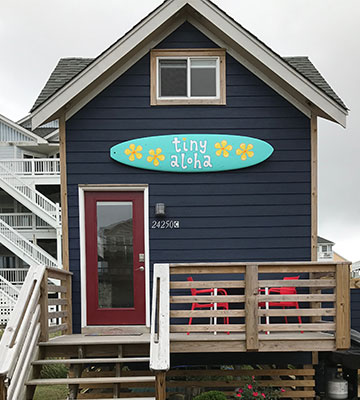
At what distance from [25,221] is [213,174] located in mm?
16450

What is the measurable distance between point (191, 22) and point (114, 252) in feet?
12.3

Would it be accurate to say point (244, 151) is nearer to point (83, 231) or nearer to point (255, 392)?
point (83, 231)

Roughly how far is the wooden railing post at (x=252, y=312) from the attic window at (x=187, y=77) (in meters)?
3.01

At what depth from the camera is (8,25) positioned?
1817 cm

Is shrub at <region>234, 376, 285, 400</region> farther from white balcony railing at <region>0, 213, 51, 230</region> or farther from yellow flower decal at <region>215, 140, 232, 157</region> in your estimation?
white balcony railing at <region>0, 213, 51, 230</region>

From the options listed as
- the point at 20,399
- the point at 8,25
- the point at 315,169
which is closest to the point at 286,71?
the point at 315,169

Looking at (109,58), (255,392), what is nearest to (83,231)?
(109,58)

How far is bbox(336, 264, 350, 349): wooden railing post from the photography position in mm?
5559

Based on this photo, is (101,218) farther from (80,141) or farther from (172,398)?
(172,398)

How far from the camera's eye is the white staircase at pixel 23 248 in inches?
731

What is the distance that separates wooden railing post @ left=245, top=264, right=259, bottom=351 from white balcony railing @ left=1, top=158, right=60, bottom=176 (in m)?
16.6

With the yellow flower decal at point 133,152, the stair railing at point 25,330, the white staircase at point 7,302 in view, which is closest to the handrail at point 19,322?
the stair railing at point 25,330

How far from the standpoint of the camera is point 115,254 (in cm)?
706

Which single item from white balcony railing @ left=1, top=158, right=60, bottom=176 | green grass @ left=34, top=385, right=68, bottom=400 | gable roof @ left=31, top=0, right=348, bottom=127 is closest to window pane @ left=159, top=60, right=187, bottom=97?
gable roof @ left=31, top=0, right=348, bottom=127
